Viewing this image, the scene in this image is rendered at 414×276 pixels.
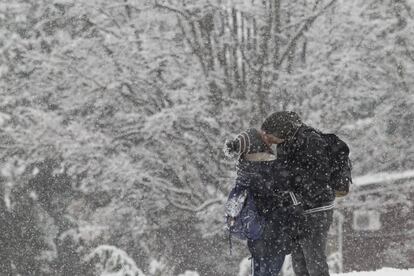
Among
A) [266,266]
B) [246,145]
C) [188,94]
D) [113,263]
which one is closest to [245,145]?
[246,145]

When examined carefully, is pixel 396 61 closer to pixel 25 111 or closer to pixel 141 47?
pixel 141 47

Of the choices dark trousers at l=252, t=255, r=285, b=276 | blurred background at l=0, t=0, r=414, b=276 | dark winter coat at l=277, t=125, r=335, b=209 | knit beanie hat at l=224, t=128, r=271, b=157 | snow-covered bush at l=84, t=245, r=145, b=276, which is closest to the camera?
knit beanie hat at l=224, t=128, r=271, b=157

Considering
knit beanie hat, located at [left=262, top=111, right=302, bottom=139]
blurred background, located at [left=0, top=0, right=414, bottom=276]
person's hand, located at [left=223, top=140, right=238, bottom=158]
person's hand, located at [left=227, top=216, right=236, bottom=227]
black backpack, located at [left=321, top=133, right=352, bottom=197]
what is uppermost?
knit beanie hat, located at [left=262, top=111, right=302, bottom=139]

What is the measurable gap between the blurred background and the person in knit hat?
894 cm

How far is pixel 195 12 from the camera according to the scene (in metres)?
13.6

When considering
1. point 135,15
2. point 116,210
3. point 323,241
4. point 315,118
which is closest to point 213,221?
point 116,210

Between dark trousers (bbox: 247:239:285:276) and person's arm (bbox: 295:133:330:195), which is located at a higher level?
person's arm (bbox: 295:133:330:195)

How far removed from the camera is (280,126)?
3.90 metres

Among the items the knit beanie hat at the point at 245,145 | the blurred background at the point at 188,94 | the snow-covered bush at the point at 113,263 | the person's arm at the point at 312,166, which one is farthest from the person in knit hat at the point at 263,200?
the snow-covered bush at the point at 113,263

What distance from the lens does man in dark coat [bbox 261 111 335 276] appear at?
155 inches

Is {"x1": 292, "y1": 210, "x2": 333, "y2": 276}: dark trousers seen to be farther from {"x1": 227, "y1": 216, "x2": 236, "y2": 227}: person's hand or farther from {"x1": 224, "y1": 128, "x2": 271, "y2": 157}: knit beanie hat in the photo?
{"x1": 224, "y1": 128, "x2": 271, "y2": 157}: knit beanie hat

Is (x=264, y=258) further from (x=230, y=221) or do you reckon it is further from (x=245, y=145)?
(x=245, y=145)

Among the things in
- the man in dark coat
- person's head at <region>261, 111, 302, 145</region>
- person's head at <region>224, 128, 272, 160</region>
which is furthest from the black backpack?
person's head at <region>224, 128, 272, 160</region>

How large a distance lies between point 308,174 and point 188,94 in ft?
30.4
